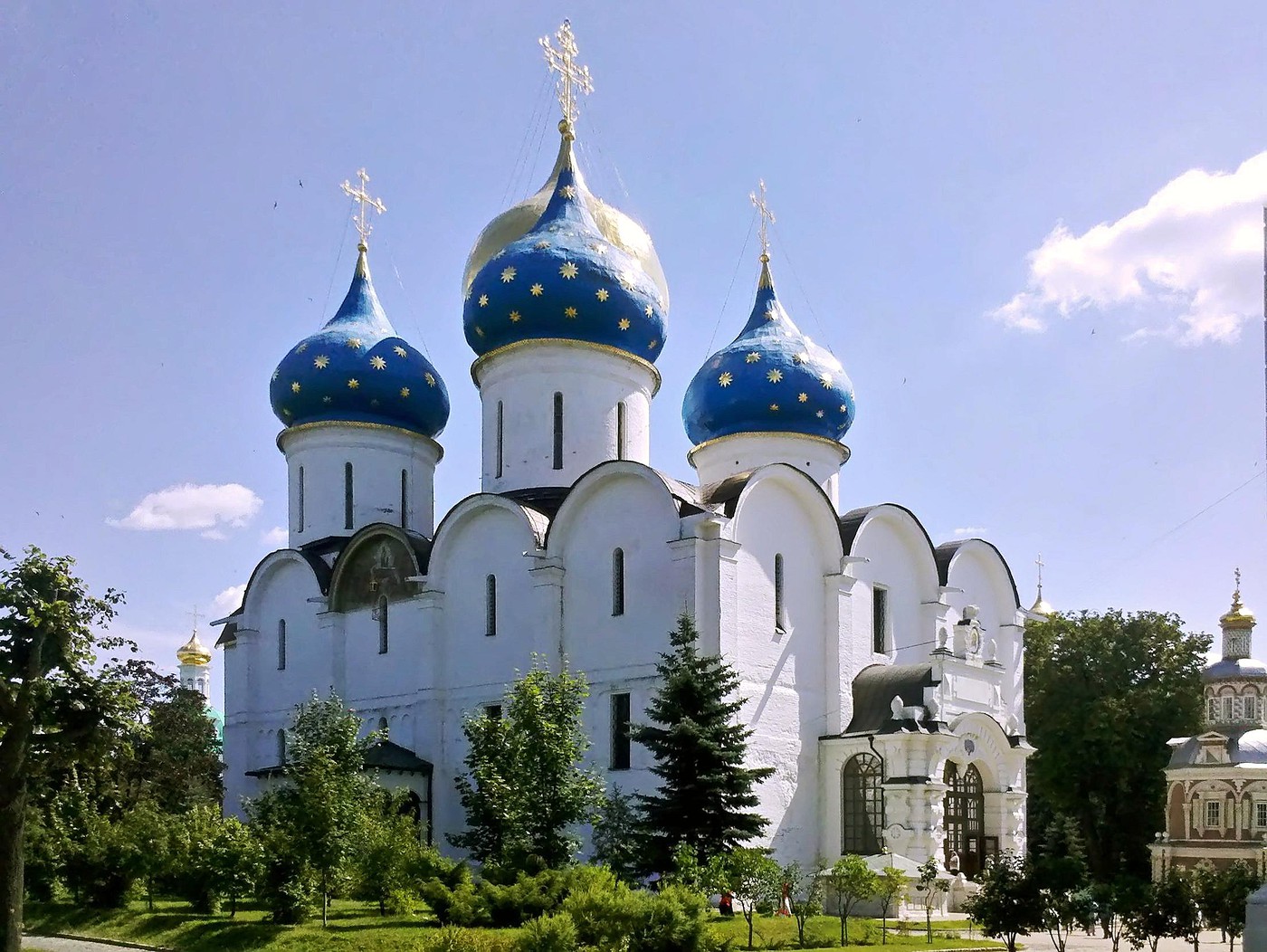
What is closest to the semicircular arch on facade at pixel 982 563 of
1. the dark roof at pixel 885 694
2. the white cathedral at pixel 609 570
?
the white cathedral at pixel 609 570

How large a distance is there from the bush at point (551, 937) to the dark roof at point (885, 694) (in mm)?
9665

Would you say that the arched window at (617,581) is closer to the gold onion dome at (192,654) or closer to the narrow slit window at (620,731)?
the narrow slit window at (620,731)

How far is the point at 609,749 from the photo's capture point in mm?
19562

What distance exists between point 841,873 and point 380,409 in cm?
1430

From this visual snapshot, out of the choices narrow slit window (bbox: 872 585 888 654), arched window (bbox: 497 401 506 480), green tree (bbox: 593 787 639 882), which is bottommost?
green tree (bbox: 593 787 639 882)

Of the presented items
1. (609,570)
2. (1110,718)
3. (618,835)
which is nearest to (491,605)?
(609,570)

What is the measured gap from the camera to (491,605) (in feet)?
71.2

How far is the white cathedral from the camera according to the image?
1945cm

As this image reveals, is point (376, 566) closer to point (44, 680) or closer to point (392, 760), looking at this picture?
point (392, 760)

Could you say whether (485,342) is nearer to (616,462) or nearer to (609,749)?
(616,462)

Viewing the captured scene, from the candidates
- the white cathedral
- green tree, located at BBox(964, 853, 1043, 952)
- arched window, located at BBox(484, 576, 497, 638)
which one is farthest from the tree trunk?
arched window, located at BBox(484, 576, 497, 638)

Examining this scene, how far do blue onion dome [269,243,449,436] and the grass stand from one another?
11.1 m

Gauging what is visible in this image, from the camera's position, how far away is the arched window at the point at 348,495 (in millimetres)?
25766

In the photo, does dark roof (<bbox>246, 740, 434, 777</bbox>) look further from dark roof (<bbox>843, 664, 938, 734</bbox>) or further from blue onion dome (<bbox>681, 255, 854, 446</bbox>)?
blue onion dome (<bbox>681, 255, 854, 446</bbox>)
